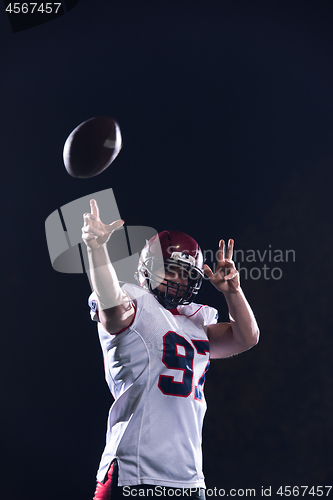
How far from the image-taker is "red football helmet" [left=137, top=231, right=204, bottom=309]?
6.04 ft

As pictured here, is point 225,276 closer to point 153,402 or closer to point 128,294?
point 128,294

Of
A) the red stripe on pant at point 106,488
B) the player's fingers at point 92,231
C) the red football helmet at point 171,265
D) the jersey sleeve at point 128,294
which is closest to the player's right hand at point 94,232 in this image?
the player's fingers at point 92,231

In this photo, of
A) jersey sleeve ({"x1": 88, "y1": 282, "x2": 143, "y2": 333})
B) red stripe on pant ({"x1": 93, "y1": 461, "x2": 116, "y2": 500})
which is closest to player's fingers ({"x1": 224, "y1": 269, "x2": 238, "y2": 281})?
jersey sleeve ({"x1": 88, "y1": 282, "x2": 143, "y2": 333})

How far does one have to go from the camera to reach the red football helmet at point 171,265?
184 cm

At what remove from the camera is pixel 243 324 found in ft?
6.30

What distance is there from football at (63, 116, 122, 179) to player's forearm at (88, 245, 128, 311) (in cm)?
80

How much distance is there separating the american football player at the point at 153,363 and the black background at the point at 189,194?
1130 millimetres

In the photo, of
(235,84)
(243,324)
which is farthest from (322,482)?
(235,84)

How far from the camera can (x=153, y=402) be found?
160 cm

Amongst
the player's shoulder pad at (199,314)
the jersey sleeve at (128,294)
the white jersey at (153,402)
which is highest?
the jersey sleeve at (128,294)

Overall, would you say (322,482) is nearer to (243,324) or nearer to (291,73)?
(243,324)

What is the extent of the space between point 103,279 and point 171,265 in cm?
45

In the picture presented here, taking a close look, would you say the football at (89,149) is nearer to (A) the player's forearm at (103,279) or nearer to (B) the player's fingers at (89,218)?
(B) the player's fingers at (89,218)

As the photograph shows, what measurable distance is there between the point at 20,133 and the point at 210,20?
1.84 m
